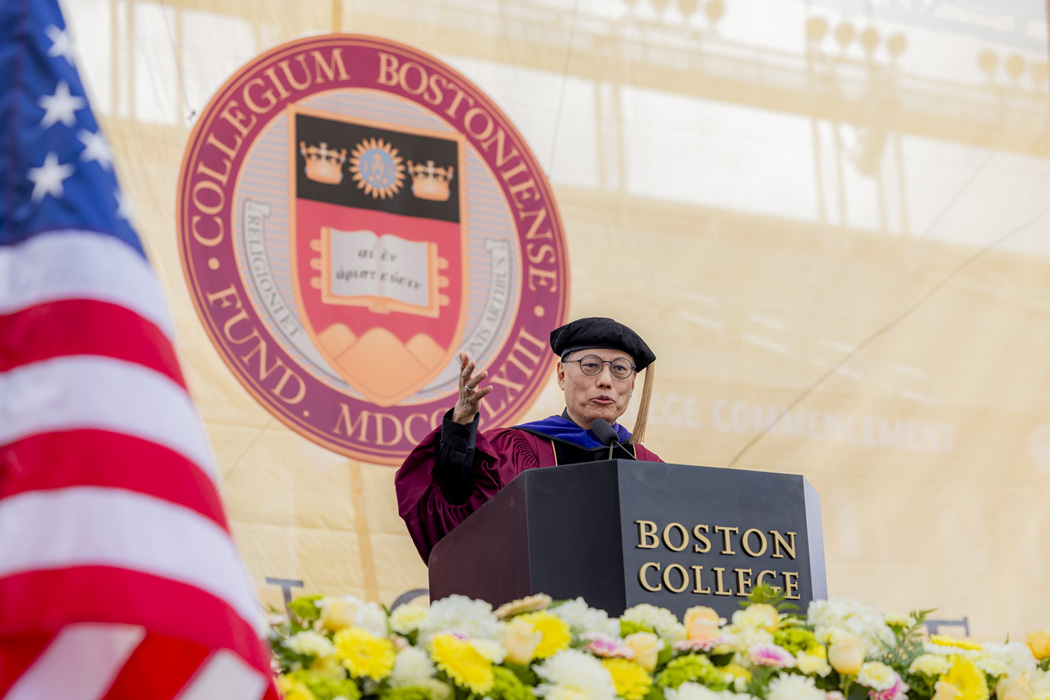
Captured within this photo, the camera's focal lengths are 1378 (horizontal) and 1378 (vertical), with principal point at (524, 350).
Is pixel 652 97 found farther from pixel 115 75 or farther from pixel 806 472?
pixel 115 75

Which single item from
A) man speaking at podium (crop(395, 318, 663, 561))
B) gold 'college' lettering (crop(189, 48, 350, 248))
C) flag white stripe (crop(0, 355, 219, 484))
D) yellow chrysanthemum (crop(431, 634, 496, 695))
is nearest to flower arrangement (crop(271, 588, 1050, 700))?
yellow chrysanthemum (crop(431, 634, 496, 695))

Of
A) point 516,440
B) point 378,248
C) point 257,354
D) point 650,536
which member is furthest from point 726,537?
point 378,248

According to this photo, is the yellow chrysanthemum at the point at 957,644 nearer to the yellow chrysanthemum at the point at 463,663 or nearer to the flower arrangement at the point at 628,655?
the flower arrangement at the point at 628,655

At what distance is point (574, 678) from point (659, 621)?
252 mm

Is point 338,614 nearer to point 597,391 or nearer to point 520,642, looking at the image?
point 520,642

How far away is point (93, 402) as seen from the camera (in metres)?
1.46

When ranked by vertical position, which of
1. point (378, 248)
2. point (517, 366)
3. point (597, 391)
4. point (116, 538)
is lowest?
point (116, 538)

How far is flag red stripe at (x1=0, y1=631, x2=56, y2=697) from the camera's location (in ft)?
4.54

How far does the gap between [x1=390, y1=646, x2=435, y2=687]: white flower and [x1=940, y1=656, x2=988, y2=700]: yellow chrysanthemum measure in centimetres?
76

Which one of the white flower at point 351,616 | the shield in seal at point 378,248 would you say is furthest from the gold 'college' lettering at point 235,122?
the white flower at point 351,616

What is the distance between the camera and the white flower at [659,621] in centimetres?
193

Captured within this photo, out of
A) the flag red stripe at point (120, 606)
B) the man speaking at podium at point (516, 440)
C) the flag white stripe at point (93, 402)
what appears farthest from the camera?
the man speaking at podium at point (516, 440)

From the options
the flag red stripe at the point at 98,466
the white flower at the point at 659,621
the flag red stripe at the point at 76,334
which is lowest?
the white flower at the point at 659,621

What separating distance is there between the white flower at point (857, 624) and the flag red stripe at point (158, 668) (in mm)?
921
